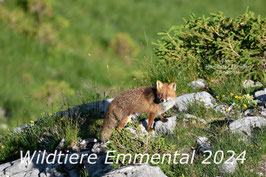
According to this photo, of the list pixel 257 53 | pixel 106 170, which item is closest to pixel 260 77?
pixel 257 53

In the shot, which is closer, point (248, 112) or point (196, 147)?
point (196, 147)

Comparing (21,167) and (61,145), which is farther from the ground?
(61,145)

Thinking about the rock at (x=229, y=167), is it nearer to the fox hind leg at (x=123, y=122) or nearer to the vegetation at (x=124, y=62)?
the vegetation at (x=124, y=62)

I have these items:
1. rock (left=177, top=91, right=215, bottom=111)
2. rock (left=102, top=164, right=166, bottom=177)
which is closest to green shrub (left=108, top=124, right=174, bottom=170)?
rock (left=102, top=164, right=166, bottom=177)

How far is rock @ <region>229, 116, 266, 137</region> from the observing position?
6973mm

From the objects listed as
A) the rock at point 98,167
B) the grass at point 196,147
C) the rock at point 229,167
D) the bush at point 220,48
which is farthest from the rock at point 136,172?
the bush at point 220,48

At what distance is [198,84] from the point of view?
367 inches

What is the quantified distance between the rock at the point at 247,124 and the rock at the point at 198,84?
2.17m

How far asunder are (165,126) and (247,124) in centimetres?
159

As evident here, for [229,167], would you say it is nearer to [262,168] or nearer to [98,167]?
[262,168]

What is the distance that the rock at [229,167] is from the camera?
5.96 metres

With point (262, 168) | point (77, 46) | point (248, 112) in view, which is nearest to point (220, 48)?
point (248, 112)

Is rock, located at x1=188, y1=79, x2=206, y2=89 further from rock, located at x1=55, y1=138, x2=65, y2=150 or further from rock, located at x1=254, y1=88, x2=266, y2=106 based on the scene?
rock, located at x1=55, y1=138, x2=65, y2=150

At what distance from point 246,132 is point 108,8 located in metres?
13.7
